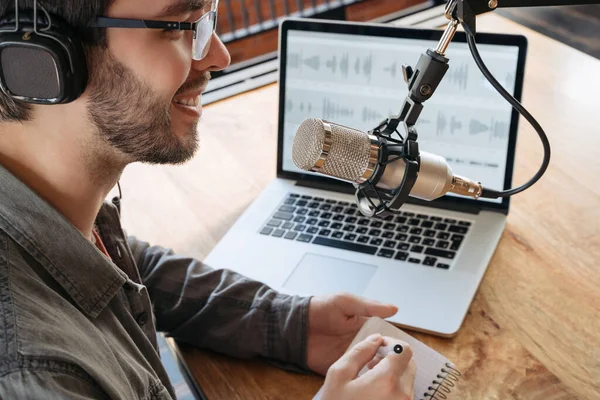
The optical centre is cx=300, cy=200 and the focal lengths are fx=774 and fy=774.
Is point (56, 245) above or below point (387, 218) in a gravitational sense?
above

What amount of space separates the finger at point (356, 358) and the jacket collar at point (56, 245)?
0.28 metres

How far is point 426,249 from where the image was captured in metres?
1.17

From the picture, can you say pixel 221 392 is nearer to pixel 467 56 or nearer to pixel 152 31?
pixel 152 31

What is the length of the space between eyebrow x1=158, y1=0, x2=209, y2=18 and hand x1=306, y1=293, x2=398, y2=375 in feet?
1.38

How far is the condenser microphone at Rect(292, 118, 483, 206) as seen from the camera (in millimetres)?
728

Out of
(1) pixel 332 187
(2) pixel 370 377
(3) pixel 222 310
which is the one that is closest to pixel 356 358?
(2) pixel 370 377

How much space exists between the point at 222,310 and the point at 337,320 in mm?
168

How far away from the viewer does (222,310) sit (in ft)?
3.57

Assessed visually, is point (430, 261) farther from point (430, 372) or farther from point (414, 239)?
point (430, 372)

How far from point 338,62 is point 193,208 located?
356 mm

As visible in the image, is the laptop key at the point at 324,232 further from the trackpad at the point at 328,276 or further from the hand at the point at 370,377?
the hand at the point at 370,377

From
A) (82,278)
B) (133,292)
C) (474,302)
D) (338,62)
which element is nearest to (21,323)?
(82,278)

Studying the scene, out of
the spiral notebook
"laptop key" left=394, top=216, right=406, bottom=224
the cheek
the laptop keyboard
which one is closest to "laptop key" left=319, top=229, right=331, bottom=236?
the laptop keyboard

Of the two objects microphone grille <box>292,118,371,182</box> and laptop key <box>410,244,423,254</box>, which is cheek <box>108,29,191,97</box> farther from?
laptop key <box>410,244,423,254</box>
